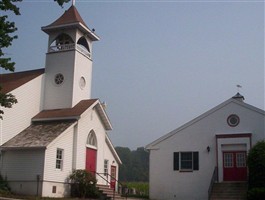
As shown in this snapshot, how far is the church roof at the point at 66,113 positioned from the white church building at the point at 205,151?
584 centimetres

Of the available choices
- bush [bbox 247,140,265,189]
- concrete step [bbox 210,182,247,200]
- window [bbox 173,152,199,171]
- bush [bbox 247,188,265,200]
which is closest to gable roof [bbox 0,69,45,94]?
window [bbox 173,152,199,171]

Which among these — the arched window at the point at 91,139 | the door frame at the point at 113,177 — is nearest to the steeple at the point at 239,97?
the door frame at the point at 113,177

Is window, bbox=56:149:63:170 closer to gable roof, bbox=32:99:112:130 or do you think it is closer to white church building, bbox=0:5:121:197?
white church building, bbox=0:5:121:197

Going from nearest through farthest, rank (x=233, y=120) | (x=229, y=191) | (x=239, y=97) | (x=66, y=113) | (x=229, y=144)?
1. (x=229, y=191)
2. (x=66, y=113)
3. (x=229, y=144)
4. (x=233, y=120)
5. (x=239, y=97)

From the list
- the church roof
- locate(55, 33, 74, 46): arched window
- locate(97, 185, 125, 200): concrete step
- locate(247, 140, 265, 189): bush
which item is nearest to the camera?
locate(247, 140, 265, 189): bush

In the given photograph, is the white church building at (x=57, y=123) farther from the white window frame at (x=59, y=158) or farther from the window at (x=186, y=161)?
the window at (x=186, y=161)

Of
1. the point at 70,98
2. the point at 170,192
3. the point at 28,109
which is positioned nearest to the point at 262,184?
the point at 170,192

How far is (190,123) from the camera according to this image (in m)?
30.5

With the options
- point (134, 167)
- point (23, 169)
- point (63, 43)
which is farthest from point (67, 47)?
point (134, 167)

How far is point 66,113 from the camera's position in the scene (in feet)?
91.1

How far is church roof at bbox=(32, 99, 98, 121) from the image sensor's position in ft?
89.8

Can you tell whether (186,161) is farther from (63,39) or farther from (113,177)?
(63,39)

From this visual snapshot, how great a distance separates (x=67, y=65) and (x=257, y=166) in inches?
557

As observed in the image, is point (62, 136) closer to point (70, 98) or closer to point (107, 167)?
point (70, 98)
